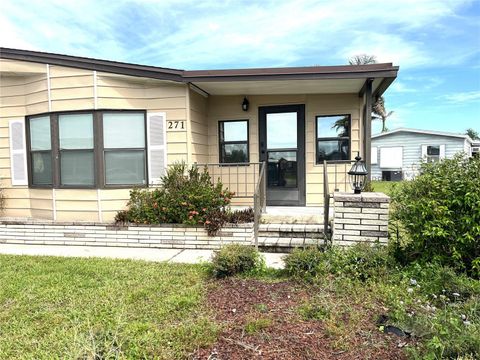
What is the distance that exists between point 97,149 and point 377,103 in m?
16.4

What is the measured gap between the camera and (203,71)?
6.00 m

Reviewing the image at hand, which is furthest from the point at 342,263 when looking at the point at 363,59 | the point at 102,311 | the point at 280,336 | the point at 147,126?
the point at 363,59

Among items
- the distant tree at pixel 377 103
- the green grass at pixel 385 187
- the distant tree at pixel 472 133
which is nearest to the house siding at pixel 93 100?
the green grass at pixel 385 187

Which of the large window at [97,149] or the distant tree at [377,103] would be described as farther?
the distant tree at [377,103]

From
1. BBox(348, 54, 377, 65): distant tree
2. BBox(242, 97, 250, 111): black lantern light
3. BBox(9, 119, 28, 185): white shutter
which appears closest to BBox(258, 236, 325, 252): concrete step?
BBox(242, 97, 250, 111): black lantern light

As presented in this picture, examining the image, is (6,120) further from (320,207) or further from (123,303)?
(320,207)

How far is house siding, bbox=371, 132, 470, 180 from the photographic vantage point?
21.0 meters

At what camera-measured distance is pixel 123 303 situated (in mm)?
3268

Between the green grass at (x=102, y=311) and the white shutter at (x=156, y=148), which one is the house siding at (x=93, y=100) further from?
the green grass at (x=102, y=311)

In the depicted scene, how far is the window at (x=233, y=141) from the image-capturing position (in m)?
7.41

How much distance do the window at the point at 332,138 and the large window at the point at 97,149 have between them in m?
3.42

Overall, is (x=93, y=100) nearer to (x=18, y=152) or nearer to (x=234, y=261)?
(x=18, y=152)

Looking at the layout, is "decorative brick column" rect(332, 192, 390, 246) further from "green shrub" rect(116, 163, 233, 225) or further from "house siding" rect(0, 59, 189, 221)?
"house siding" rect(0, 59, 189, 221)

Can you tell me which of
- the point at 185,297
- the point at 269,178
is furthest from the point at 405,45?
the point at 185,297
